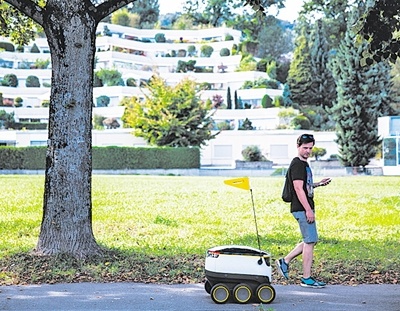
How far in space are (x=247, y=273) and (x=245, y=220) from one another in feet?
33.4

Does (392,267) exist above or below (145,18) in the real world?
below

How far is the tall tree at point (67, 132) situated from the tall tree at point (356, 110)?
44.1 metres

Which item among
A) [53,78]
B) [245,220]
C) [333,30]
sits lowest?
[245,220]

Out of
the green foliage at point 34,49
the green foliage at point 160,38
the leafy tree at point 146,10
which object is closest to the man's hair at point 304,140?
the green foliage at point 34,49

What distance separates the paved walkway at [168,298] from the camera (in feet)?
28.0

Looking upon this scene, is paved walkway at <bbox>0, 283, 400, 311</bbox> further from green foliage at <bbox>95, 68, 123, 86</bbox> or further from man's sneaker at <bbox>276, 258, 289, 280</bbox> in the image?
green foliage at <bbox>95, 68, 123, 86</bbox>

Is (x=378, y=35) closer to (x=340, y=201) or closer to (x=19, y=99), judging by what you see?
(x=340, y=201)

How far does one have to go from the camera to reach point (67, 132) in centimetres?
1114

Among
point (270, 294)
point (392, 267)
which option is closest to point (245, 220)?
point (392, 267)

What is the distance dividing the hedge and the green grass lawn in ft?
69.9

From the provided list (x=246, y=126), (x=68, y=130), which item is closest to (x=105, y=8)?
(x=68, y=130)

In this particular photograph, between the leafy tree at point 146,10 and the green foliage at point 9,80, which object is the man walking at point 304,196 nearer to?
the green foliage at point 9,80

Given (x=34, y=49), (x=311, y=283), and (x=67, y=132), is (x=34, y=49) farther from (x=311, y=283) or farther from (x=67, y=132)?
(x=311, y=283)

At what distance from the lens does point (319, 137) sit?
64.1m
